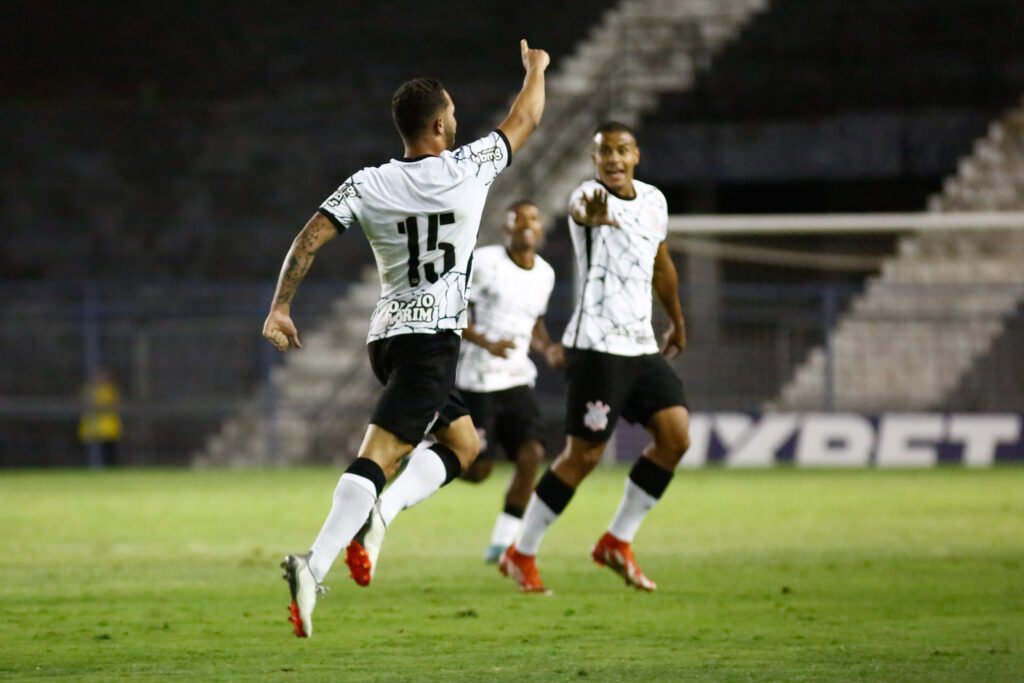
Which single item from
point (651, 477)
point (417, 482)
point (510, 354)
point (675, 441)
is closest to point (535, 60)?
point (417, 482)

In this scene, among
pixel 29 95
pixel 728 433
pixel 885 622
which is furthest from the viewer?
pixel 29 95

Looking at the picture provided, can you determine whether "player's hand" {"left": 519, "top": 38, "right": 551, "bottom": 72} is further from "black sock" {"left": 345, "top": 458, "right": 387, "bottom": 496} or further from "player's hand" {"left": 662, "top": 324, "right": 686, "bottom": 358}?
"player's hand" {"left": 662, "top": 324, "right": 686, "bottom": 358}

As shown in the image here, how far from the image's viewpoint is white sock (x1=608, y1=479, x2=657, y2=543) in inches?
317

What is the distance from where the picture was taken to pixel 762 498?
14.6 m

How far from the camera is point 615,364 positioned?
312 inches

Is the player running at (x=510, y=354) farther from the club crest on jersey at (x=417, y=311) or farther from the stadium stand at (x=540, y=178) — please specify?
the stadium stand at (x=540, y=178)

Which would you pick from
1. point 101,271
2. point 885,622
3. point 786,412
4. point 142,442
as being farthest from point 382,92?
point 885,622

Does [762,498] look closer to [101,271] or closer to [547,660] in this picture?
[547,660]

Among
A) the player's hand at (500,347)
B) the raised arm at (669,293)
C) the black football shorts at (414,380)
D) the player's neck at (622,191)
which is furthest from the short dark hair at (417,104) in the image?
the player's hand at (500,347)

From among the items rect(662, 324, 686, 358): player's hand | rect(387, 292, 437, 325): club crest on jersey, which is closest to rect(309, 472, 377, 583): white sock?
rect(387, 292, 437, 325): club crest on jersey

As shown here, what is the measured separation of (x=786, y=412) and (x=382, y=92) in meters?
8.88

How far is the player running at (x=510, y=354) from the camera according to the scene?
31.2 ft

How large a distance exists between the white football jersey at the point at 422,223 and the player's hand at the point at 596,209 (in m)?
1.34

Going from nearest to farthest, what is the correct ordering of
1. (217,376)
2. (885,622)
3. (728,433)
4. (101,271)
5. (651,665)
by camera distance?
(651,665) → (885,622) → (728,433) → (217,376) → (101,271)
